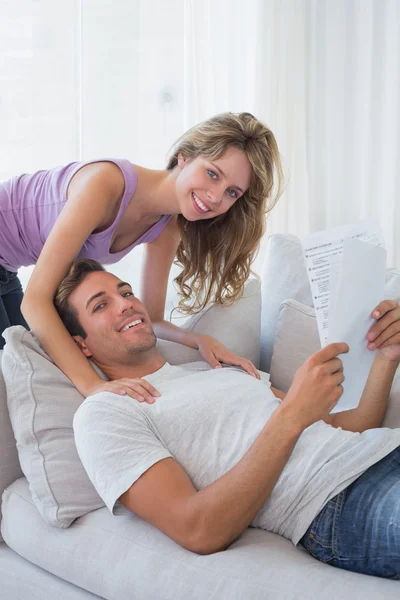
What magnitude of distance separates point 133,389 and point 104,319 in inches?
9.3

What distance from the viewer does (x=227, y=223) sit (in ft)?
6.97

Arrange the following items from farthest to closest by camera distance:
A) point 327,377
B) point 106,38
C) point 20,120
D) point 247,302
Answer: point 106,38 < point 20,120 < point 247,302 < point 327,377

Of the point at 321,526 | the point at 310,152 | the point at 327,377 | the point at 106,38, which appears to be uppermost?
the point at 106,38

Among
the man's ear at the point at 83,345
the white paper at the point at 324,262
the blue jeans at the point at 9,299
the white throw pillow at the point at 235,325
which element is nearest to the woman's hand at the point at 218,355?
the white throw pillow at the point at 235,325

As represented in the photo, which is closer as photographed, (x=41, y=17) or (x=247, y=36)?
(x=41, y=17)

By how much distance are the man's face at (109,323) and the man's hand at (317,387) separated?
548mm

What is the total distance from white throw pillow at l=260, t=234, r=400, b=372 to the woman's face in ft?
1.48

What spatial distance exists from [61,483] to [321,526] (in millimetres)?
543

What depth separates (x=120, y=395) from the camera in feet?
4.94

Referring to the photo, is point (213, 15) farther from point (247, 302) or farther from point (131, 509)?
point (131, 509)

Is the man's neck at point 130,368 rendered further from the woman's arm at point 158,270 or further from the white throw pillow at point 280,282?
the white throw pillow at point 280,282

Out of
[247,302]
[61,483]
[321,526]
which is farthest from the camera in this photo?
[247,302]

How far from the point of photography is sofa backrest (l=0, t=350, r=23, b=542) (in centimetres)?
158

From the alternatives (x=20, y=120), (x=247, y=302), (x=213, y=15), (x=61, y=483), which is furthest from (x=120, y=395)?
(x=213, y=15)
